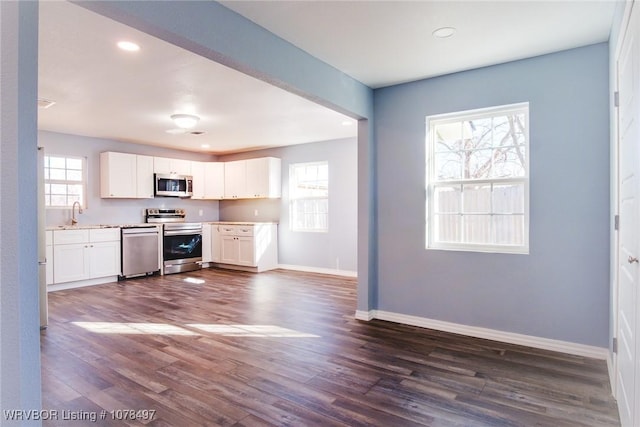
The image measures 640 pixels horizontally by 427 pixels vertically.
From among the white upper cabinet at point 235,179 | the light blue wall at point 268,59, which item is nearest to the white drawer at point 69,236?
the white upper cabinet at point 235,179

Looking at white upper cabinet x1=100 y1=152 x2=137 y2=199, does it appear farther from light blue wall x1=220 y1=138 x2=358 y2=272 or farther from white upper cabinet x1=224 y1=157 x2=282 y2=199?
light blue wall x1=220 y1=138 x2=358 y2=272

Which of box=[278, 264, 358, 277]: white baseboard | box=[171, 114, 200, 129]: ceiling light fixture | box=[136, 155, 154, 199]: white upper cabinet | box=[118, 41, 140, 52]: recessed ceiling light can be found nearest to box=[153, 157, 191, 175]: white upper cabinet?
box=[136, 155, 154, 199]: white upper cabinet

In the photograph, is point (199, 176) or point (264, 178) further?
point (199, 176)

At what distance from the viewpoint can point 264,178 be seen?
23.6ft

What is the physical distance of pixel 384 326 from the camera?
371cm

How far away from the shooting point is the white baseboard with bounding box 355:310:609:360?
2932 mm

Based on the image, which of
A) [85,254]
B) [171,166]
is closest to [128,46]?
[85,254]

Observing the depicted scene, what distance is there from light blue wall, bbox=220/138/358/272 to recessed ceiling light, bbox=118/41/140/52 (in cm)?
405

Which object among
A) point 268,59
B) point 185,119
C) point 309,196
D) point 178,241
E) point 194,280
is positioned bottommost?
point 194,280

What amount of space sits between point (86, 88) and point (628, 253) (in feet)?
15.3

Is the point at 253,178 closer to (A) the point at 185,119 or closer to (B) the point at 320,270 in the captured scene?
(B) the point at 320,270

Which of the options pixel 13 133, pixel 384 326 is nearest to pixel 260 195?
pixel 384 326

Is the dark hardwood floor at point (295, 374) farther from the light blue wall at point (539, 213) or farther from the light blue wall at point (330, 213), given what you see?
the light blue wall at point (330, 213)

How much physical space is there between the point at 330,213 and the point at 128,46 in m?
4.39
